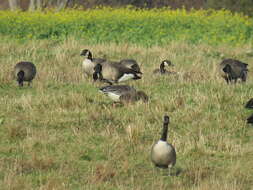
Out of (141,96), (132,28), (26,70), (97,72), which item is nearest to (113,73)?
(97,72)

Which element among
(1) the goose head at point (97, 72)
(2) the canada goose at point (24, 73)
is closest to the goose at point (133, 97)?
(1) the goose head at point (97, 72)

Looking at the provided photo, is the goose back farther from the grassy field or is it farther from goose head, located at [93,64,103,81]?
goose head, located at [93,64,103,81]

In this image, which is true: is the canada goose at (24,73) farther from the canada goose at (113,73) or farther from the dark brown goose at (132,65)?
the dark brown goose at (132,65)

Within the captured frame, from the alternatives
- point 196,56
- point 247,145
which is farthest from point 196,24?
point 247,145

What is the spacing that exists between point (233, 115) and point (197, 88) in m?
2.27

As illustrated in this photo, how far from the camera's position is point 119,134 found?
11352mm

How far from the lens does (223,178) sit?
9031mm

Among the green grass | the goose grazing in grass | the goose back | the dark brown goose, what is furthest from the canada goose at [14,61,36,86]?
the green grass

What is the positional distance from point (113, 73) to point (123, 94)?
2983 millimetres

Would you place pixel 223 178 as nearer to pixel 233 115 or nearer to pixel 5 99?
pixel 233 115

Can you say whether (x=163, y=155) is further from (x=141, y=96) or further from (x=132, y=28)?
(x=132, y=28)

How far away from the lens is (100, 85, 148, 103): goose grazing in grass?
13852 mm

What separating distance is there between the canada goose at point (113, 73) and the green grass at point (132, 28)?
9.66 m

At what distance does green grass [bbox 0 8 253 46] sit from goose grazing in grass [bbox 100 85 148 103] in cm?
1252
